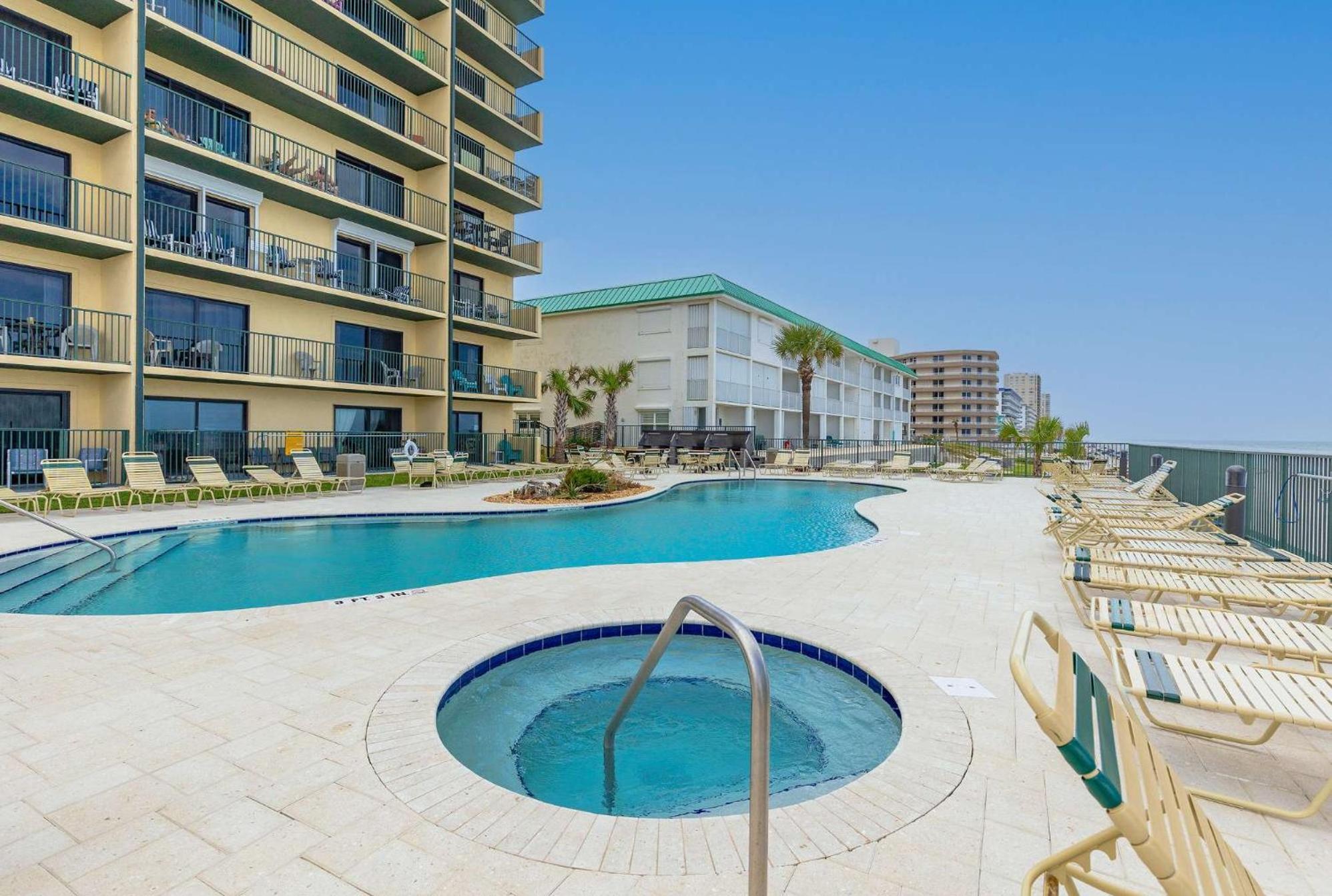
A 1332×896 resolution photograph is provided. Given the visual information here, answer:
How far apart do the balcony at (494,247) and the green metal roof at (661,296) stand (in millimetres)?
8097

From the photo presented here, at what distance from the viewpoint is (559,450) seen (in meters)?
27.1

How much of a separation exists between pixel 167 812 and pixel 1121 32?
79.7ft

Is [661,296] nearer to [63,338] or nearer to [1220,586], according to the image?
[63,338]

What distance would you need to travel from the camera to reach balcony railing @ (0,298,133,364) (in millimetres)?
12414

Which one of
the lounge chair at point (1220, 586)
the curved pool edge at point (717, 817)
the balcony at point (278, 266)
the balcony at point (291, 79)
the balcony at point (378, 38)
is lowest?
the curved pool edge at point (717, 817)

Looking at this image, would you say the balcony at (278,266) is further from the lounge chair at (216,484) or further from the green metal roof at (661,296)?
the green metal roof at (661,296)

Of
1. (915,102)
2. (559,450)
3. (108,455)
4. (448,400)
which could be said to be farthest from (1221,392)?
(108,455)

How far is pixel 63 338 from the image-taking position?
12758 millimetres

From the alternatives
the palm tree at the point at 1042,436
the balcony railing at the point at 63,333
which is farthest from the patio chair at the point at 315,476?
the palm tree at the point at 1042,436

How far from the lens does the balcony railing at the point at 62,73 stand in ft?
40.7

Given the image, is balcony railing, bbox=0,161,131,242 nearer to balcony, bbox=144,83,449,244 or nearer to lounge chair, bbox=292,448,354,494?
balcony, bbox=144,83,449,244

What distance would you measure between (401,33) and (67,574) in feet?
64.5

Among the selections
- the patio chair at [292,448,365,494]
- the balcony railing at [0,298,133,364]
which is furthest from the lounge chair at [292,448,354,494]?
the balcony railing at [0,298,133,364]

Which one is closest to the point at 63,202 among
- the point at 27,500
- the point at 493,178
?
the point at 27,500
